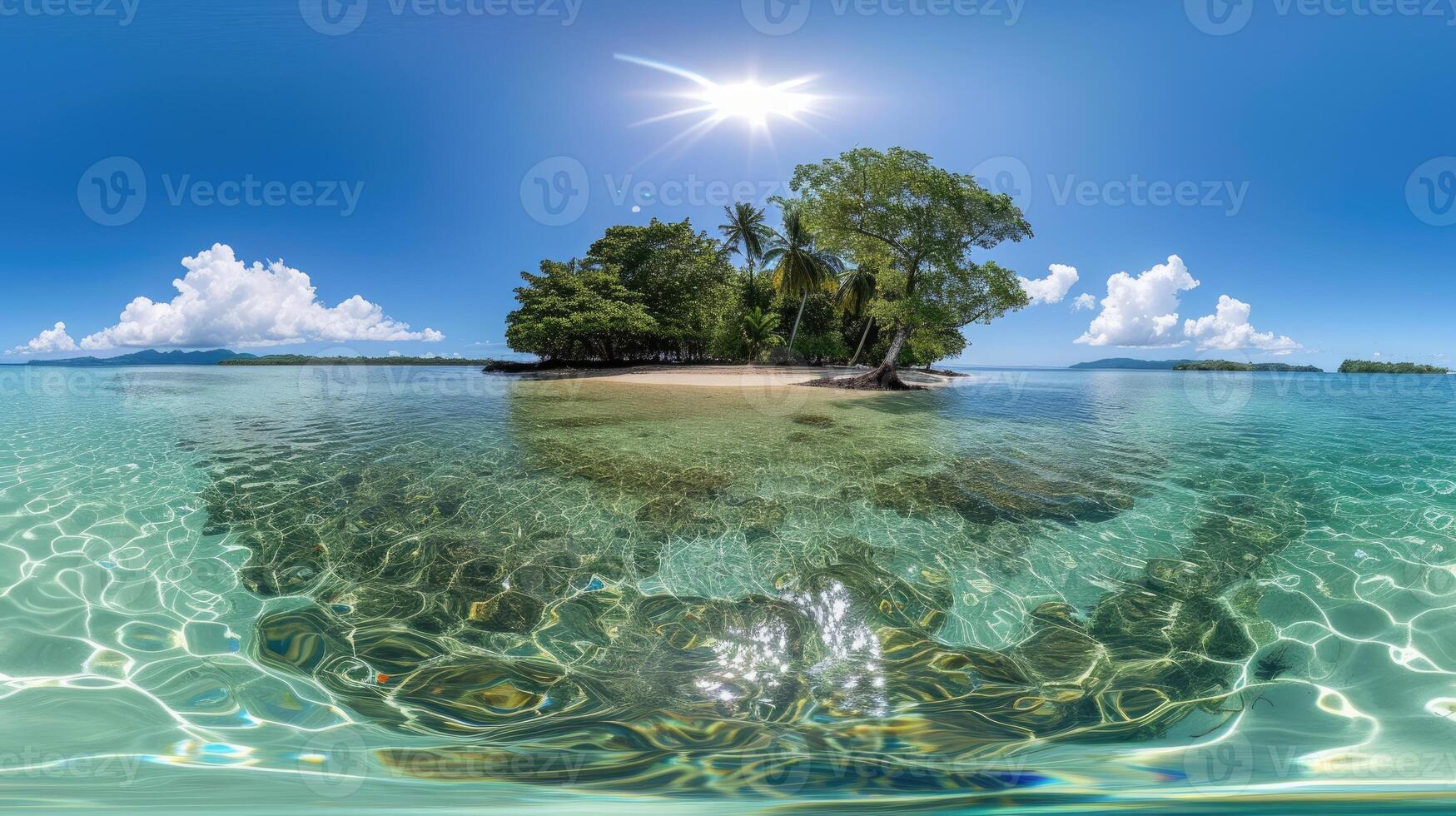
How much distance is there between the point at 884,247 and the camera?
20859 mm

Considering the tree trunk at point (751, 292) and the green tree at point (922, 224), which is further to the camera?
the tree trunk at point (751, 292)

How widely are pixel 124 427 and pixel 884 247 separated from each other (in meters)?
24.1

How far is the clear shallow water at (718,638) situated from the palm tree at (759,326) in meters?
31.1

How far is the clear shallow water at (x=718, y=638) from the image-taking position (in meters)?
1.83

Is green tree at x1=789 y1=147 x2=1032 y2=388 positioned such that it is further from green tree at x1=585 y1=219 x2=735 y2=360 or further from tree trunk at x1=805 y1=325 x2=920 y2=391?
green tree at x1=585 y1=219 x2=735 y2=360

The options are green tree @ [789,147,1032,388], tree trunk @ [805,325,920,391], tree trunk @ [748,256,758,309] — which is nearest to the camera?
green tree @ [789,147,1032,388]

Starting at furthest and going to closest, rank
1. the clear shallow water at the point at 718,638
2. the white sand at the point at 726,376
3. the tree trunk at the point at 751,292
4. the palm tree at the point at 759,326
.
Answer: the tree trunk at the point at 751,292, the palm tree at the point at 759,326, the white sand at the point at 726,376, the clear shallow water at the point at 718,638

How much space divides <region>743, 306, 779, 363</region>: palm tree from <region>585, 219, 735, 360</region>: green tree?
106 inches

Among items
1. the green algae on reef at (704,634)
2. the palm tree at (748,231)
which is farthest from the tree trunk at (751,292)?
the green algae on reef at (704,634)

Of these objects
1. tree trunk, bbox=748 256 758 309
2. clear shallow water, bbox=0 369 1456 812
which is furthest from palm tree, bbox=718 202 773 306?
clear shallow water, bbox=0 369 1456 812

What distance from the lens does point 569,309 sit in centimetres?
3331

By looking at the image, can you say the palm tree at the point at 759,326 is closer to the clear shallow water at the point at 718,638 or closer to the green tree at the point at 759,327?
the green tree at the point at 759,327

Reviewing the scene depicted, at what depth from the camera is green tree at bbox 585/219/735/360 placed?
1510 inches

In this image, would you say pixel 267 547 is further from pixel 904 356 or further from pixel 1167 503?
pixel 904 356
